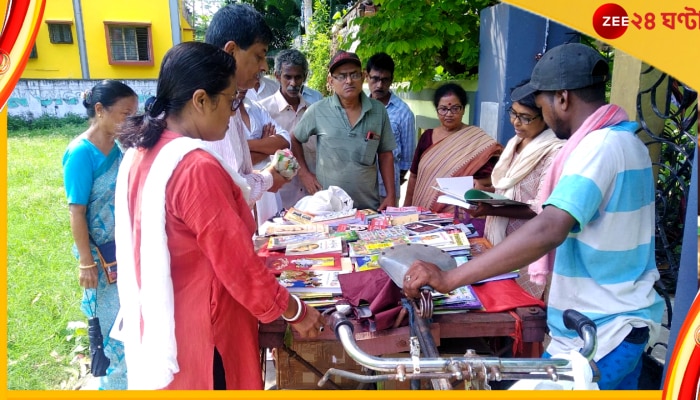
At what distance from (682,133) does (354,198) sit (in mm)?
2030

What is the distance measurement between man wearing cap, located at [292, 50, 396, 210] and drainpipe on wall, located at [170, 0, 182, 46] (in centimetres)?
1069

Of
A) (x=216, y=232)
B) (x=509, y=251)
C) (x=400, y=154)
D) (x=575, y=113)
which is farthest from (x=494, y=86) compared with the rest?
(x=216, y=232)

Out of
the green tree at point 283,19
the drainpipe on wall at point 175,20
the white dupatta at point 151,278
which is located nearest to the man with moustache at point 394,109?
the white dupatta at point 151,278

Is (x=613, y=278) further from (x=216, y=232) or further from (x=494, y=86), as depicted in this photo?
(x=494, y=86)

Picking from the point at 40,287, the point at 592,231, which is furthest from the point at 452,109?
the point at 40,287

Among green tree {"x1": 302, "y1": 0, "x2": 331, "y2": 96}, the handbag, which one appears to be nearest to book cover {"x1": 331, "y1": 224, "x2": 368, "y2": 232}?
the handbag

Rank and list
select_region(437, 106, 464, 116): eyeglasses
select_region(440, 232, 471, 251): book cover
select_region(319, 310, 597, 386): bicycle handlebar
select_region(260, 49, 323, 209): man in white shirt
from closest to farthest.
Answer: select_region(319, 310, 597, 386): bicycle handlebar
select_region(440, 232, 471, 251): book cover
select_region(437, 106, 464, 116): eyeglasses
select_region(260, 49, 323, 209): man in white shirt

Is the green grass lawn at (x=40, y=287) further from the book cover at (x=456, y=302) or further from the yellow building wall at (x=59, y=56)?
the yellow building wall at (x=59, y=56)

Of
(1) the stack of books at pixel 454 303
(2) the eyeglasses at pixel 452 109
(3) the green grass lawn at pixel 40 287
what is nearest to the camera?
(1) the stack of books at pixel 454 303

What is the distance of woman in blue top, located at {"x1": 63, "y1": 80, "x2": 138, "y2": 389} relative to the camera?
2283 mm

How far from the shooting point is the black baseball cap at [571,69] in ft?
4.69

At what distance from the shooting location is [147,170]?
1360 mm

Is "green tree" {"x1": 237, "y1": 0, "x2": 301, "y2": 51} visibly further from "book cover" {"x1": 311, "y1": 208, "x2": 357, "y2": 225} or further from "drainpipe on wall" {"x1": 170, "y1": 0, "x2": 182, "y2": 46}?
"book cover" {"x1": 311, "y1": 208, "x2": 357, "y2": 225}

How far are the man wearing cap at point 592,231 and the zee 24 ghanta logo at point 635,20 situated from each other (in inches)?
3.3
